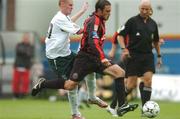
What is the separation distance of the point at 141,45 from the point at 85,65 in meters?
2.34

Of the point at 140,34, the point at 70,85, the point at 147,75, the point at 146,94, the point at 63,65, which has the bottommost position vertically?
the point at 146,94

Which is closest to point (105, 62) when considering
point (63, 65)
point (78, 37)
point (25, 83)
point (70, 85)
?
point (70, 85)

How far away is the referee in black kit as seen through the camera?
17.5 metres

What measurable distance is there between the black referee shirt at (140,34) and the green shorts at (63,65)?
2.19 metres

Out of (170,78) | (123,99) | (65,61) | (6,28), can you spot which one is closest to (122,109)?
(123,99)

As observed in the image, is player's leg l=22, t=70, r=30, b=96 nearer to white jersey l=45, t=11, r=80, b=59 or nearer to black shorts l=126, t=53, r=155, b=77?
black shorts l=126, t=53, r=155, b=77

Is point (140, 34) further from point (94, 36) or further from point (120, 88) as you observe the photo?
point (94, 36)

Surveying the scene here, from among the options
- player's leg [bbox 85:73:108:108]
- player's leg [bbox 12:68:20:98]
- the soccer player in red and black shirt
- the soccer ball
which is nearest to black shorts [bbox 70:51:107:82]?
the soccer player in red and black shirt

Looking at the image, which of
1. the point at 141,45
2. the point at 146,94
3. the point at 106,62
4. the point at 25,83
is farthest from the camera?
the point at 25,83

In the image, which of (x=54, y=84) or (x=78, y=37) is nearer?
(x=54, y=84)

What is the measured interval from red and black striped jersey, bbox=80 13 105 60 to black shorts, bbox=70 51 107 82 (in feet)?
0.35

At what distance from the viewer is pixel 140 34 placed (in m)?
17.8

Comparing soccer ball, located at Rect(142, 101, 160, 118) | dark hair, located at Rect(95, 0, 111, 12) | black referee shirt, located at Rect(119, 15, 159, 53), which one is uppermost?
dark hair, located at Rect(95, 0, 111, 12)

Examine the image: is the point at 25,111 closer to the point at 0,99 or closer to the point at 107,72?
the point at 107,72
